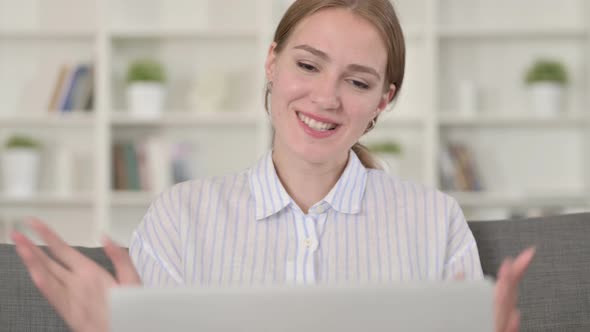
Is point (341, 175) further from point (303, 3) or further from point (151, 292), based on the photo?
point (151, 292)

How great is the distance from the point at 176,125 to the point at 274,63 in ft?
8.01

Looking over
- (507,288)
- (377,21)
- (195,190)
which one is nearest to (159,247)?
(195,190)

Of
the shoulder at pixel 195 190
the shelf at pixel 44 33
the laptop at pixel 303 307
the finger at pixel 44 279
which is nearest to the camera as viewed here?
the laptop at pixel 303 307

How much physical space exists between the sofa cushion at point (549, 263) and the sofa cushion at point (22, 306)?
2.74ft

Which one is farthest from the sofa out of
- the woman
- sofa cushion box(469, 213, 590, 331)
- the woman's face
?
the woman's face

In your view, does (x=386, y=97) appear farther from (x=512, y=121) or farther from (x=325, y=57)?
(x=512, y=121)

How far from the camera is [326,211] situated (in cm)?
Result: 162

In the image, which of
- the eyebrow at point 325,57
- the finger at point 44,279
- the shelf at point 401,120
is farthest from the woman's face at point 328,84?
the shelf at point 401,120

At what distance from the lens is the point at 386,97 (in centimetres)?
171

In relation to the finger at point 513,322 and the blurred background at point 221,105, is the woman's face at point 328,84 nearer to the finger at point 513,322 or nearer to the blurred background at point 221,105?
the finger at point 513,322

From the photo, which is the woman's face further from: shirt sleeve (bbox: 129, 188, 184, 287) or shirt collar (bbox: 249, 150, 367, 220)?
shirt sleeve (bbox: 129, 188, 184, 287)

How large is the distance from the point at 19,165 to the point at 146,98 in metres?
0.69

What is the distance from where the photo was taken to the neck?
165cm

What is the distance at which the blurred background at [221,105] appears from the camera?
3889 mm
